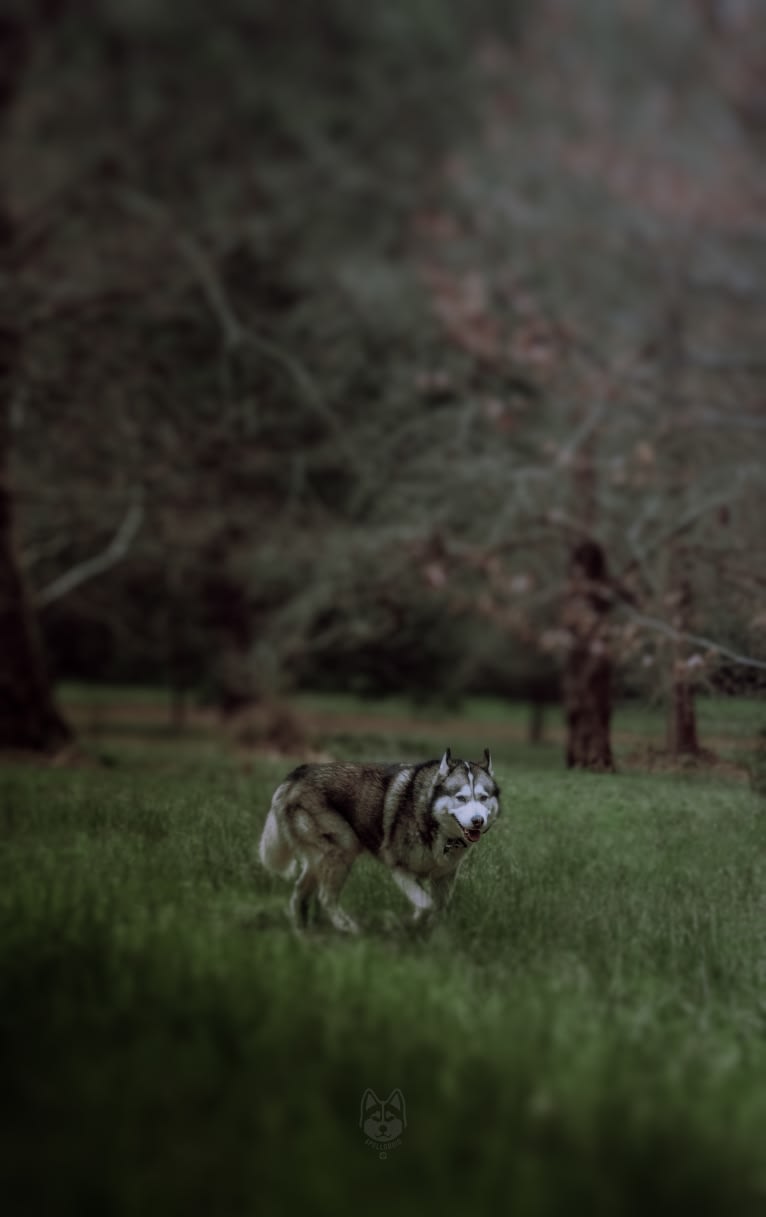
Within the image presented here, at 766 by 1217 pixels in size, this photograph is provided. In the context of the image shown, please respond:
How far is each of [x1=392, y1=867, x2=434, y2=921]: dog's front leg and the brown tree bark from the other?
5.56 ft

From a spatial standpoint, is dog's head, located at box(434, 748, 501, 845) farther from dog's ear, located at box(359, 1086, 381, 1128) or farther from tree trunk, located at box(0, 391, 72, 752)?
tree trunk, located at box(0, 391, 72, 752)

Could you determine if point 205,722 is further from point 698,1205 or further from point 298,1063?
point 698,1205

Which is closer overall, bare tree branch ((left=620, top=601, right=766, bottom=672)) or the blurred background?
bare tree branch ((left=620, top=601, right=766, bottom=672))

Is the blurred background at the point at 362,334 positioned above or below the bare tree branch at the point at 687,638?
above

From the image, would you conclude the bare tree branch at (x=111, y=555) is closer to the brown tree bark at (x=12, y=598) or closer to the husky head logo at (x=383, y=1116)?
the brown tree bark at (x=12, y=598)

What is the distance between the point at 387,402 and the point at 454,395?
0.26 meters

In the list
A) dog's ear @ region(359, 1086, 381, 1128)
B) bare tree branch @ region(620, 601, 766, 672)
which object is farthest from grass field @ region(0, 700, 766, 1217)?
bare tree branch @ region(620, 601, 766, 672)

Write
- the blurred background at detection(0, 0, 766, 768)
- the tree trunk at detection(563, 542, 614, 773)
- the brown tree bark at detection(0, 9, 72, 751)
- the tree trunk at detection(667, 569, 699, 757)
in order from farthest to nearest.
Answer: the blurred background at detection(0, 0, 766, 768)
the brown tree bark at detection(0, 9, 72, 751)
the tree trunk at detection(563, 542, 614, 773)
the tree trunk at detection(667, 569, 699, 757)

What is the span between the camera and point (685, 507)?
11.3 ft

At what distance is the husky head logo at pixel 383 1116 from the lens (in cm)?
162

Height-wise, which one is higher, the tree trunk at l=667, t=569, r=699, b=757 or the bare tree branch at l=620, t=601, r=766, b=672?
the bare tree branch at l=620, t=601, r=766, b=672

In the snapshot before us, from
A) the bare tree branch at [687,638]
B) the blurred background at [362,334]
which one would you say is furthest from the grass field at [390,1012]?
the blurred background at [362,334]

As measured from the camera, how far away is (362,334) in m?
3.91

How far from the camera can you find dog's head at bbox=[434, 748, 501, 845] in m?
2.09
